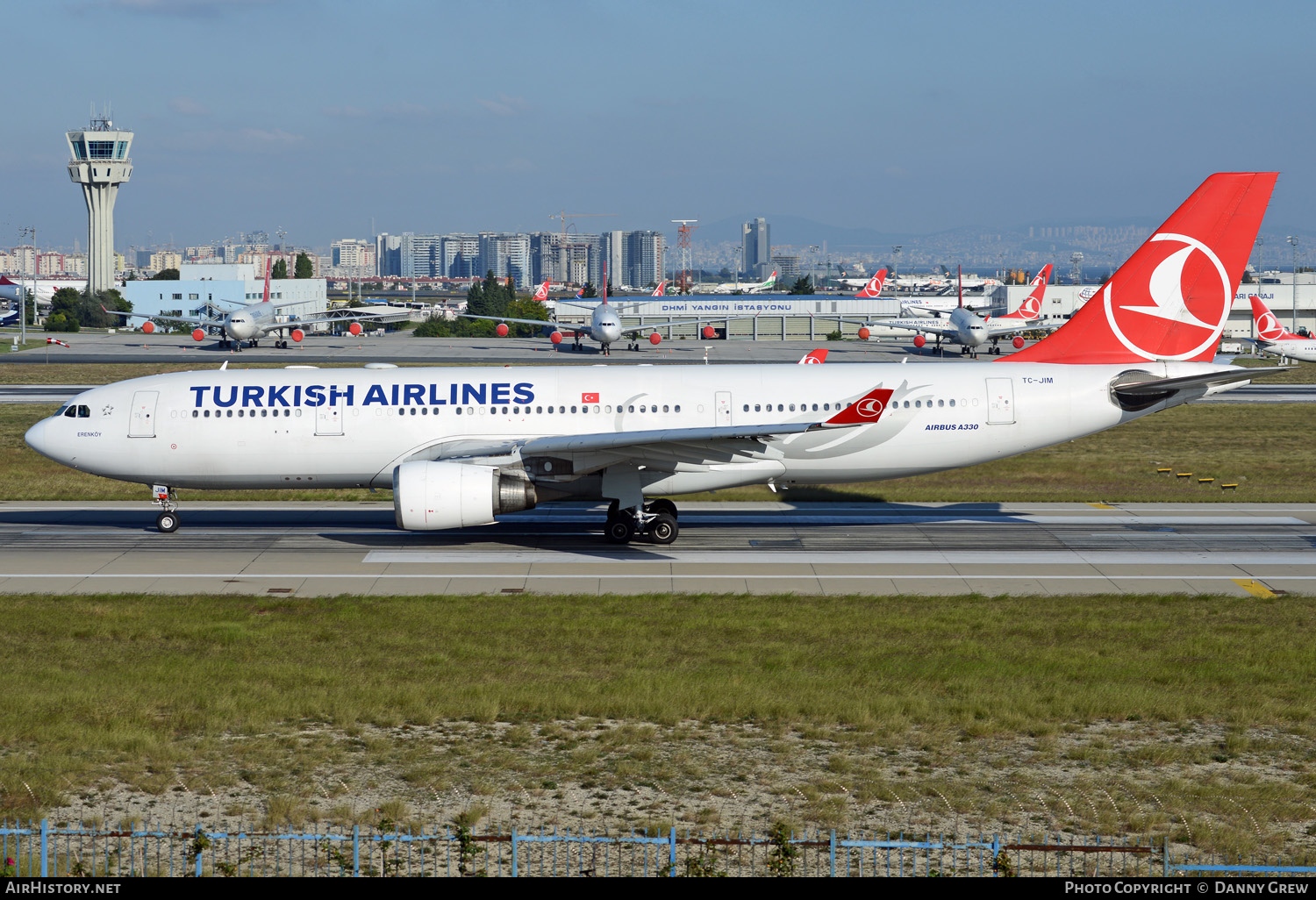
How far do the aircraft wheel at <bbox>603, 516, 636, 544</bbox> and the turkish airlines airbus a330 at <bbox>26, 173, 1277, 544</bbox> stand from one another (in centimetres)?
5

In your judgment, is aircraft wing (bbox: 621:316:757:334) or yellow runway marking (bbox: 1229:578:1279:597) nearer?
yellow runway marking (bbox: 1229:578:1279:597)

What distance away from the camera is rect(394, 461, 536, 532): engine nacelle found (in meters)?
25.6

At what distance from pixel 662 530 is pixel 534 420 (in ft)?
13.9

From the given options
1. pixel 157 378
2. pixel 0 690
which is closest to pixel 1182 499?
pixel 157 378

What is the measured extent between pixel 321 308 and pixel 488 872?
17597 centimetres

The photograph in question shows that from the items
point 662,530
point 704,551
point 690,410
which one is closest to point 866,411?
point 690,410

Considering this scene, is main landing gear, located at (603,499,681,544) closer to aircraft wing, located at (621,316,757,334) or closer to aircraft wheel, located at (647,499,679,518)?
aircraft wheel, located at (647,499,679,518)

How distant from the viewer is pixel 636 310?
455ft

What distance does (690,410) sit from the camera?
28.9 meters

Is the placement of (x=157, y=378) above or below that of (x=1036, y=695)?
above

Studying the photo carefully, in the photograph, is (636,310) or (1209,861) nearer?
(1209,861)

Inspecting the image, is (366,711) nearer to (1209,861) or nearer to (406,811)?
(406,811)

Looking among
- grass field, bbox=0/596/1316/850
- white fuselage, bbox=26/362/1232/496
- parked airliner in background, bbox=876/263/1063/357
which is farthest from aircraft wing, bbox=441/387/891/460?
parked airliner in background, bbox=876/263/1063/357

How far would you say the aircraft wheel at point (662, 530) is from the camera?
2833 cm
